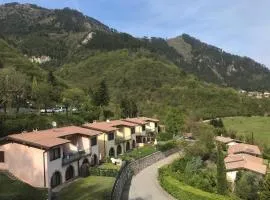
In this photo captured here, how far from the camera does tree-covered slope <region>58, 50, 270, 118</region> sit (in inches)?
5738

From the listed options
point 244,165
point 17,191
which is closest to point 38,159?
Result: point 17,191

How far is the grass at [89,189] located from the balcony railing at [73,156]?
2.45 m

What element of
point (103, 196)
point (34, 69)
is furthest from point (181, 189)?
point (34, 69)

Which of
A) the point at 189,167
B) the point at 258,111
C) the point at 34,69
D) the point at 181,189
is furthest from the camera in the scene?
the point at 258,111

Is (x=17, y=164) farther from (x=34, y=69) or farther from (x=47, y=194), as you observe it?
(x=34, y=69)

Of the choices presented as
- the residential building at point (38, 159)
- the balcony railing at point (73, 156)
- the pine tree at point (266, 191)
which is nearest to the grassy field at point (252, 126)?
the pine tree at point (266, 191)

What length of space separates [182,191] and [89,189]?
10.2 metres

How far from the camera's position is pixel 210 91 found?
161 metres

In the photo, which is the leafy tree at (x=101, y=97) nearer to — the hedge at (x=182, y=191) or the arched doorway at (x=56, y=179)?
the hedge at (x=182, y=191)

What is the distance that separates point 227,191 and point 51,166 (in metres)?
21.4

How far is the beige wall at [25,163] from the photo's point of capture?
4119 centimetres

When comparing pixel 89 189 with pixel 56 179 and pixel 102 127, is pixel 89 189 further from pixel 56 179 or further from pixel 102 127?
pixel 102 127

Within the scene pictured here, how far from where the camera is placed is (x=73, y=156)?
4794 centimetres

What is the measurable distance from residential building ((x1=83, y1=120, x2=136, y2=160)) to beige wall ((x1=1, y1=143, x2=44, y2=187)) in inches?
724
